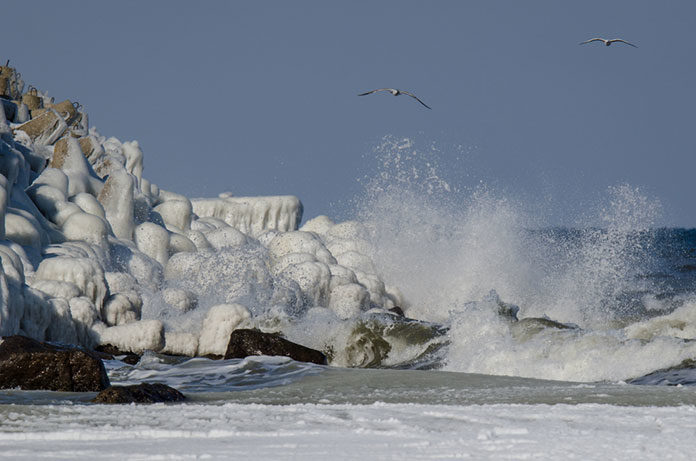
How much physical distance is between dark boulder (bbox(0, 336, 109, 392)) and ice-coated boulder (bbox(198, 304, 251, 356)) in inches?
208

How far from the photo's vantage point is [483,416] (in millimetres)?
6266

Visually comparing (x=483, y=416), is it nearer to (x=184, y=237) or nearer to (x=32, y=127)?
(x=184, y=237)

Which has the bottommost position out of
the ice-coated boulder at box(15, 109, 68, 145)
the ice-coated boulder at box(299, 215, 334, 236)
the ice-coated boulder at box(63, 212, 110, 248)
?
the ice-coated boulder at box(63, 212, 110, 248)

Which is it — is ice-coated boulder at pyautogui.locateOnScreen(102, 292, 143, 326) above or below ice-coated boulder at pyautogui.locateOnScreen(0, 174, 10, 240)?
below

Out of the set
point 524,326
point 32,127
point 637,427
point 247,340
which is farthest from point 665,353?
point 32,127

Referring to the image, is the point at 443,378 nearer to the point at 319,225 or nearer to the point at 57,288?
the point at 57,288

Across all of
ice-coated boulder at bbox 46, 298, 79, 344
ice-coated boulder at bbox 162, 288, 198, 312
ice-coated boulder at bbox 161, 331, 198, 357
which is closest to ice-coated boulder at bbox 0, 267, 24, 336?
ice-coated boulder at bbox 46, 298, 79, 344

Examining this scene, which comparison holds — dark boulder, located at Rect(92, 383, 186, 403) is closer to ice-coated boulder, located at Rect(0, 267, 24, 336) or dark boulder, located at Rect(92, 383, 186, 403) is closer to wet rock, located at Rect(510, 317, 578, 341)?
ice-coated boulder, located at Rect(0, 267, 24, 336)

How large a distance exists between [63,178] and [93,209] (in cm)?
112

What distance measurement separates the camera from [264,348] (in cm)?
1224

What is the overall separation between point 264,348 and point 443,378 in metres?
3.33

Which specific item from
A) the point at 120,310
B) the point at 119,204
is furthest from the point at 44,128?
the point at 120,310

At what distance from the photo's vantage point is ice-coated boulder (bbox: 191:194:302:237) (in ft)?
92.9

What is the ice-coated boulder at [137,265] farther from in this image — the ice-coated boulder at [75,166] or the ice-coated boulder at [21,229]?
the ice-coated boulder at [75,166]
